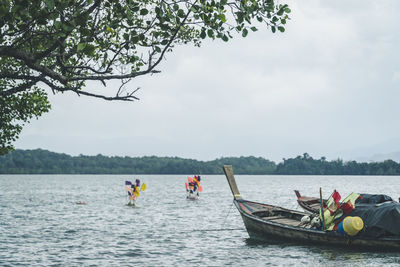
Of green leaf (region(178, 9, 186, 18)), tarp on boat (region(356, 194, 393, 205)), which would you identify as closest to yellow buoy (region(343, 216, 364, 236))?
tarp on boat (region(356, 194, 393, 205))

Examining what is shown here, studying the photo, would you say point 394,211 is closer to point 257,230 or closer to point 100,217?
point 257,230

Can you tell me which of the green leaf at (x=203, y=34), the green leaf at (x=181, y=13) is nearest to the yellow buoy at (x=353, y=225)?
the green leaf at (x=203, y=34)

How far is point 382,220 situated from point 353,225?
1.21 metres

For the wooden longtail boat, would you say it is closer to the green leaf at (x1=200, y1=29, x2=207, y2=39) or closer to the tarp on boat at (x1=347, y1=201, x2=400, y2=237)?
the tarp on boat at (x1=347, y1=201, x2=400, y2=237)

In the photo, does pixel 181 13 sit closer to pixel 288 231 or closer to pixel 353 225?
pixel 353 225

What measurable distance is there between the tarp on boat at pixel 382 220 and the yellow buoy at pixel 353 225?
36cm

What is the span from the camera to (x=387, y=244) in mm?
18672

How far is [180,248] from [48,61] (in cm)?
1268

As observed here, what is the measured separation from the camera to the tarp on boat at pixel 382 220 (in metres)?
18.8

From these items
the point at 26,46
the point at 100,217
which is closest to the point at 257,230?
the point at 26,46

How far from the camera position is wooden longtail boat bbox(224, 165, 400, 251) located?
1908 centimetres

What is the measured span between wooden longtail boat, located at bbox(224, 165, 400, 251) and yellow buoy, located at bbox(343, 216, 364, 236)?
391mm

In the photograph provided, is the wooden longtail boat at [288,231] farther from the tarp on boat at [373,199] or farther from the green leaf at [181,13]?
the green leaf at [181,13]

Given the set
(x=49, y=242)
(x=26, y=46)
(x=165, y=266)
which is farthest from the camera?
(x=49, y=242)
